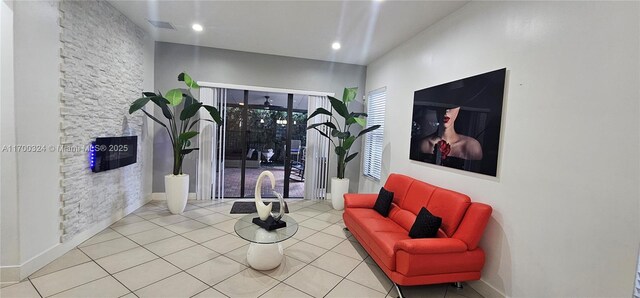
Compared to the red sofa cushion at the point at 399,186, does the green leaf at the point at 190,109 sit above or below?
above

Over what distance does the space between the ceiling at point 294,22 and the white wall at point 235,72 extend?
0.22 meters

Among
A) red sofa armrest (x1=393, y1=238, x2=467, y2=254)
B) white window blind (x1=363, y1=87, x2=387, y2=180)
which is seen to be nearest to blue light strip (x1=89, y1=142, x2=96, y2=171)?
red sofa armrest (x1=393, y1=238, x2=467, y2=254)

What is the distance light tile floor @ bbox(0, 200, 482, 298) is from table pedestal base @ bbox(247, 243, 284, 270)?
0.07m

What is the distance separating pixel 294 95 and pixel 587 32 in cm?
432

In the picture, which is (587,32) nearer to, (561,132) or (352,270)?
(561,132)

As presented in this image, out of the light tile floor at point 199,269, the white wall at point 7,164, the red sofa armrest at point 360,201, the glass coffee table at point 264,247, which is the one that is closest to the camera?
the white wall at point 7,164

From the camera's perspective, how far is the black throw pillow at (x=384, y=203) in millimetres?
3350

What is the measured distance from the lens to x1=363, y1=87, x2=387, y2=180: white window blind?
4692 millimetres

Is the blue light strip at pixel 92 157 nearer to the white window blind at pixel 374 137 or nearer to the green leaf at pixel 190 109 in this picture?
the green leaf at pixel 190 109

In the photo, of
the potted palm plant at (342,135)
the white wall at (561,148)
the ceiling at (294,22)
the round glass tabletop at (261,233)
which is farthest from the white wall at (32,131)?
the white wall at (561,148)

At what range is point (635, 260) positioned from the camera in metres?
1.48

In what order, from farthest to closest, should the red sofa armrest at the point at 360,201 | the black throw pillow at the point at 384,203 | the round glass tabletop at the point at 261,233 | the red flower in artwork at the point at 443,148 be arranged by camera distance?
the red sofa armrest at the point at 360,201 → the black throw pillow at the point at 384,203 → the red flower in artwork at the point at 443,148 → the round glass tabletop at the point at 261,233

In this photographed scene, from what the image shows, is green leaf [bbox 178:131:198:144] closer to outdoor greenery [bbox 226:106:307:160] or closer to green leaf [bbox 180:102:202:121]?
green leaf [bbox 180:102:202:121]

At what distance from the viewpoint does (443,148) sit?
3.00 m
